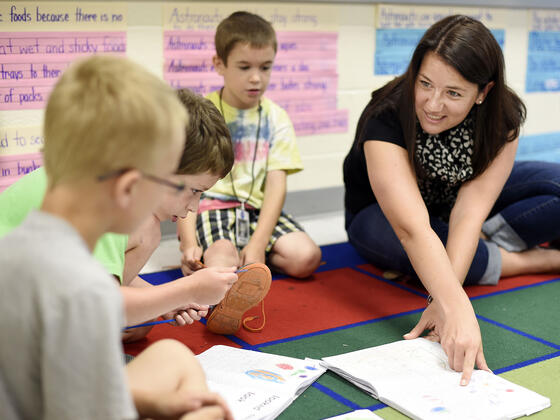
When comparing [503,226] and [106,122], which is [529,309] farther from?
[106,122]

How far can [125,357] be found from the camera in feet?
→ 4.40

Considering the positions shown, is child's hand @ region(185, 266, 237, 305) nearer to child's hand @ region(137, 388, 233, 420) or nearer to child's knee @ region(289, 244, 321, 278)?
child's hand @ region(137, 388, 233, 420)

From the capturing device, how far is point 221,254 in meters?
1.79

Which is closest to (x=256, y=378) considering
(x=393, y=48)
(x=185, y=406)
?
(x=185, y=406)

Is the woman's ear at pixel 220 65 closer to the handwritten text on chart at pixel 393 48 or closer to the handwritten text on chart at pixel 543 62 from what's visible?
the handwritten text on chart at pixel 393 48

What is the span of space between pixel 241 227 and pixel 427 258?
650mm

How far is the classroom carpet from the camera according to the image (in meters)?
1.25

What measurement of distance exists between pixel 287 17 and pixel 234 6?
21cm

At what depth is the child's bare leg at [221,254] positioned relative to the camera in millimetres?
1757

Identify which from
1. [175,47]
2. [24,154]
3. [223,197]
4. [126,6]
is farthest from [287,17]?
[24,154]

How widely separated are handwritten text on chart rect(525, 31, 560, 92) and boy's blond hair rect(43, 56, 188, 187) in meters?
2.68

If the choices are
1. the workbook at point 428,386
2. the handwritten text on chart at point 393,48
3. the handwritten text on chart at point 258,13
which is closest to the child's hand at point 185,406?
the workbook at point 428,386

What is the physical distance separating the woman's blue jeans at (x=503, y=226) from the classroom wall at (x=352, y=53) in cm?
55

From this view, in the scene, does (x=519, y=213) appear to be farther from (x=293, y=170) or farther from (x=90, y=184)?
(x=90, y=184)
